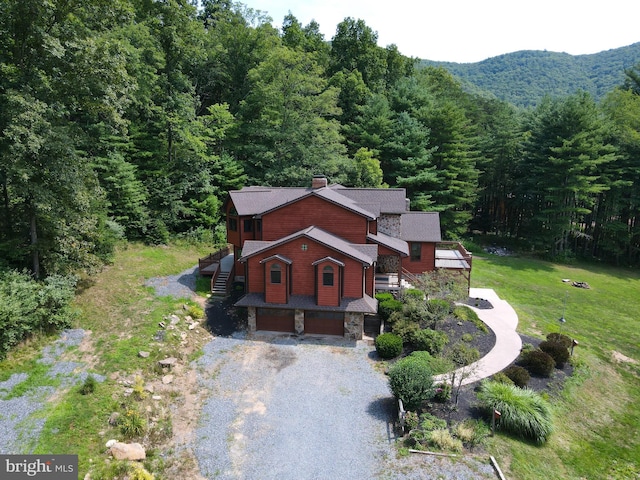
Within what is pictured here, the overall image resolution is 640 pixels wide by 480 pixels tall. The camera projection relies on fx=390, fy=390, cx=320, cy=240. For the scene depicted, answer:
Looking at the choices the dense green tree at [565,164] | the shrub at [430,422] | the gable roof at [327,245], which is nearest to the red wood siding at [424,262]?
the gable roof at [327,245]

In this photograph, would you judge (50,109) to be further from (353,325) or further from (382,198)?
(382,198)

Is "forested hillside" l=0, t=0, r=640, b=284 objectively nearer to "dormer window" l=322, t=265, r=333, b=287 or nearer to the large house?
the large house

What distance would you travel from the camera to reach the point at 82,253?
2156 centimetres

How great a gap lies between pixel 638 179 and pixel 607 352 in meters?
29.4

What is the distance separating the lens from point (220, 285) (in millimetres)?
25938

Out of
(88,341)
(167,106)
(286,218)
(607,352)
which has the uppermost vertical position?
(167,106)

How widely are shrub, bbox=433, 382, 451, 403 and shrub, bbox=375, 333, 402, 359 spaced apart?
10.9ft

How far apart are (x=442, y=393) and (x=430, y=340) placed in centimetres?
366

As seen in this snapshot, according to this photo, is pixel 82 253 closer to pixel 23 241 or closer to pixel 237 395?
pixel 23 241

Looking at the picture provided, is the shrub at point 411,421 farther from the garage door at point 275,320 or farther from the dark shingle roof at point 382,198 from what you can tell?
the dark shingle roof at point 382,198

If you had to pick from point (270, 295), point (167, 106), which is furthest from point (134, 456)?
point (167, 106)

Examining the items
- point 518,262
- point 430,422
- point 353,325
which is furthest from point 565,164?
point 430,422

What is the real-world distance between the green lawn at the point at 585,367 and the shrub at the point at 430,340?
5.15 metres

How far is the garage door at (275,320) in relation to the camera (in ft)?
71.7
